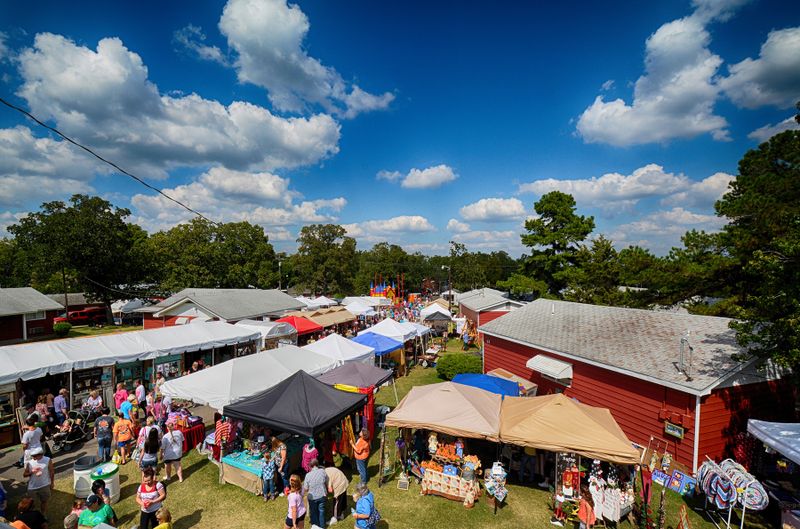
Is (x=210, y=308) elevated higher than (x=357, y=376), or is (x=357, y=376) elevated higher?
(x=210, y=308)

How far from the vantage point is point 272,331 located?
60.7ft

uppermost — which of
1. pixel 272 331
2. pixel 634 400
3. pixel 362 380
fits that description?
pixel 272 331

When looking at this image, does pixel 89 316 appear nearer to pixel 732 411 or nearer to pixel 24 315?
pixel 24 315

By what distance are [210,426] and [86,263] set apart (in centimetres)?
3604

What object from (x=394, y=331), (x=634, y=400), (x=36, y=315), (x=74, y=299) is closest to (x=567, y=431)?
(x=634, y=400)

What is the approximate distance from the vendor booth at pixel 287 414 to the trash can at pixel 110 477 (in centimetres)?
205

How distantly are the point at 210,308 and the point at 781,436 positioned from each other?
2622 centimetres

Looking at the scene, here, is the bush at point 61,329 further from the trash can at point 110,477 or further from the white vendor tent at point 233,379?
the trash can at point 110,477

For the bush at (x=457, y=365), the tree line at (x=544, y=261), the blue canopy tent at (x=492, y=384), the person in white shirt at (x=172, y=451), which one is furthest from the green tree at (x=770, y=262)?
the person in white shirt at (x=172, y=451)

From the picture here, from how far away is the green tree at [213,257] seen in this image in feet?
147

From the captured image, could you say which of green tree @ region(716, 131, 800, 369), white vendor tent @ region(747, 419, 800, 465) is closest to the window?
white vendor tent @ region(747, 419, 800, 465)

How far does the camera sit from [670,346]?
11039 millimetres

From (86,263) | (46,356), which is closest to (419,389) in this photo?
(46,356)

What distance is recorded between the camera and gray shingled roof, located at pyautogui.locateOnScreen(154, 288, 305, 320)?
24584 mm
